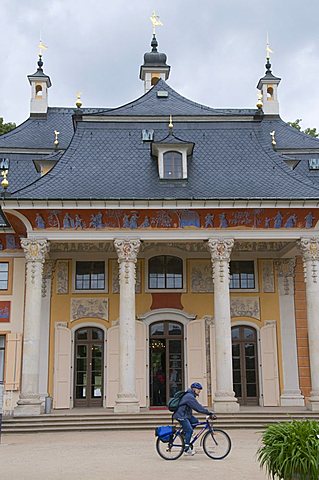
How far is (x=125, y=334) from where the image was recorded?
63.8 ft

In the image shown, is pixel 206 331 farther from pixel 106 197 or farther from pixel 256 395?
pixel 106 197

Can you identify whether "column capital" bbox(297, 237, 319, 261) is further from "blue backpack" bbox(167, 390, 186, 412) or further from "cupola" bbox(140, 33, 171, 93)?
"cupola" bbox(140, 33, 171, 93)

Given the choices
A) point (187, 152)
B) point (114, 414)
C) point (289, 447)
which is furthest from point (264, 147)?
point (289, 447)

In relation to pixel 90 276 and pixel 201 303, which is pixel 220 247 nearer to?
pixel 201 303

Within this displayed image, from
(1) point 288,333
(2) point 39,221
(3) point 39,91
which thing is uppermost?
(3) point 39,91

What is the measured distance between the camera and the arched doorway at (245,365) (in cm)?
2270

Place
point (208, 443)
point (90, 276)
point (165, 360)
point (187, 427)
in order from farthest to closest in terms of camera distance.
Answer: point (90, 276)
point (165, 360)
point (208, 443)
point (187, 427)

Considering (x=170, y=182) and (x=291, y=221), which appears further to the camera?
(x=170, y=182)

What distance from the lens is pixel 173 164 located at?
Result: 21.5 m

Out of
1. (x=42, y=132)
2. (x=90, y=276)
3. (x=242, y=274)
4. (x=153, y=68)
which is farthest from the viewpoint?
(x=153, y=68)

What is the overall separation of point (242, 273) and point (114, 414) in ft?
25.1

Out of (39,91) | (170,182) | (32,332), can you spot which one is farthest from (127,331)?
(39,91)

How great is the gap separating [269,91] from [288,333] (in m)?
13.3

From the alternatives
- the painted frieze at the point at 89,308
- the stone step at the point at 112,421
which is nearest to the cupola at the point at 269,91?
the painted frieze at the point at 89,308
